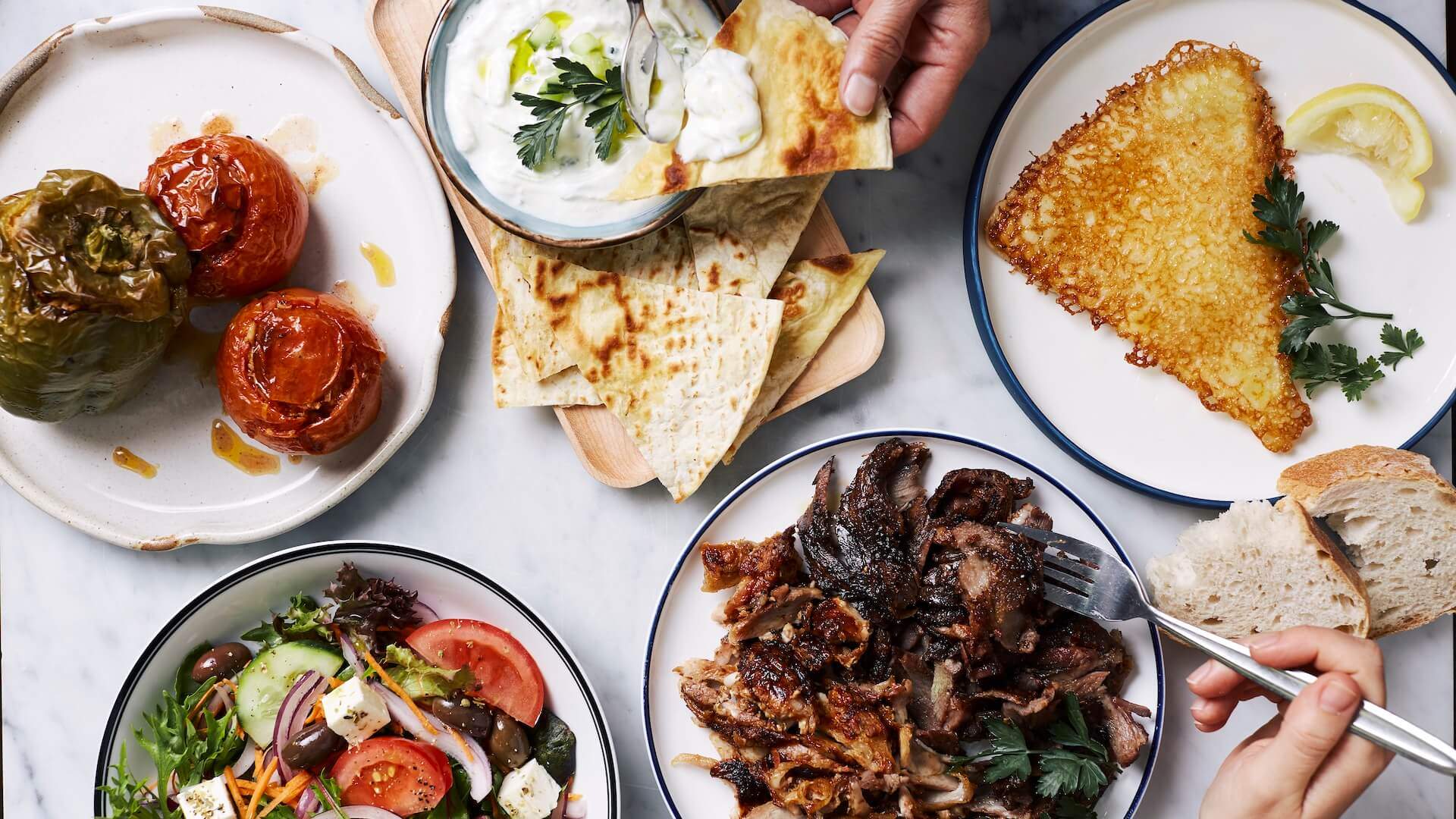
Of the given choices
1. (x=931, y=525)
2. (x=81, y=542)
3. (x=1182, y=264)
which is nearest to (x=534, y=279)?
(x=931, y=525)

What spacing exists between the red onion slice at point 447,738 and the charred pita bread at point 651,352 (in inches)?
37.3

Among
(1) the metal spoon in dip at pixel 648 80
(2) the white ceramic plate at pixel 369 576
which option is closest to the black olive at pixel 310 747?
(2) the white ceramic plate at pixel 369 576

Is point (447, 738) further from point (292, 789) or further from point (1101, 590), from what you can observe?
point (1101, 590)

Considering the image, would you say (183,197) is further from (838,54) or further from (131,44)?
(838,54)

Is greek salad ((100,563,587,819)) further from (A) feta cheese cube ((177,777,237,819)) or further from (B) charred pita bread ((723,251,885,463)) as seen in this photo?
(B) charred pita bread ((723,251,885,463))

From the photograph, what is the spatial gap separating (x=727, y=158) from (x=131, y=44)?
1678mm

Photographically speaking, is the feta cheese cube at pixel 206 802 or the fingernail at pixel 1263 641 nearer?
the fingernail at pixel 1263 641

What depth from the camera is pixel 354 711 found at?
2.56m

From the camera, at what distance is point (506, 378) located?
8.71 ft

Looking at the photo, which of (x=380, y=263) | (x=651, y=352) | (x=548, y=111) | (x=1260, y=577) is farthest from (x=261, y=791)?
(x=1260, y=577)

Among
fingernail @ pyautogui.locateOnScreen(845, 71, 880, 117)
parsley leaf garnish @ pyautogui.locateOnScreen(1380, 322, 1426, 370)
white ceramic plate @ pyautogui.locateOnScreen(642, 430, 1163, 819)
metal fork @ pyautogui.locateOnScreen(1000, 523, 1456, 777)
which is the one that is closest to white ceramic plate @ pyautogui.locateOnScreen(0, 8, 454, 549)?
white ceramic plate @ pyautogui.locateOnScreen(642, 430, 1163, 819)

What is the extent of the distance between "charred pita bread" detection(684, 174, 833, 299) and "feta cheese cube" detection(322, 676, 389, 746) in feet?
4.56

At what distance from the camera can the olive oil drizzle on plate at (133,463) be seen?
8.87 feet

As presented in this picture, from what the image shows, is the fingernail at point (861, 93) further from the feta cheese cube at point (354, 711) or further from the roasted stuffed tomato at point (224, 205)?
the feta cheese cube at point (354, 711)
